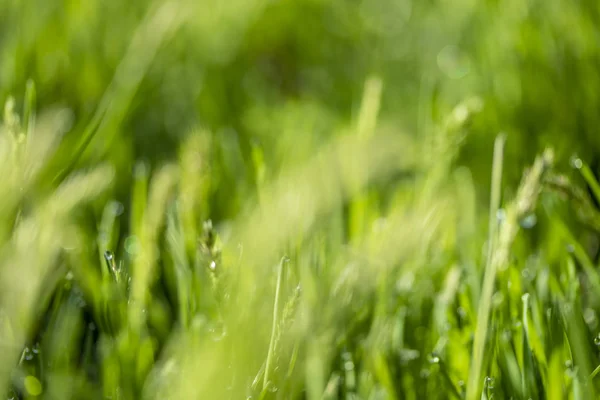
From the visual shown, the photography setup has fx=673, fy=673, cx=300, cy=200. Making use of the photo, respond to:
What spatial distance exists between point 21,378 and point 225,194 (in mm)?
497

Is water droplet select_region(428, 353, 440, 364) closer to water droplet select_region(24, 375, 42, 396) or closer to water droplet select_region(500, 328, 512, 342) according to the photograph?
water droplet select_region(500, 328, 512, 342)

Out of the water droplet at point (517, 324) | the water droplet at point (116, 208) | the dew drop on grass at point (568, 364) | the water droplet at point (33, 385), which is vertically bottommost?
the dew drop on grass at point (568, 364)

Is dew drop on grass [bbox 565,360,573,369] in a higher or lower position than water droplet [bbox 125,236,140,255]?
lower

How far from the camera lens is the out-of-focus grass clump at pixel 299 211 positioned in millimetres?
696

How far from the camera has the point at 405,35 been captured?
172 cm

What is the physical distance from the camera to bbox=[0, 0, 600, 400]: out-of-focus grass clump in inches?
27.4

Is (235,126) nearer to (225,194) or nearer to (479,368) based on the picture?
(225,194)

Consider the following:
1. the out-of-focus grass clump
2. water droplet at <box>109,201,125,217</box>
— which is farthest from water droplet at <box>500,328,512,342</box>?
water droplet at <box>109,201,125,217</box>

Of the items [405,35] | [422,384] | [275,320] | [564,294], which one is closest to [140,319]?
[275,320]

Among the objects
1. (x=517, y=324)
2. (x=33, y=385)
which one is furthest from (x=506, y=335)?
(x=33, y=385)

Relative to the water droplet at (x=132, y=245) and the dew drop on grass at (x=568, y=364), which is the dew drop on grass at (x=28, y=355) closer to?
the water droplet at (x=132, y=245)

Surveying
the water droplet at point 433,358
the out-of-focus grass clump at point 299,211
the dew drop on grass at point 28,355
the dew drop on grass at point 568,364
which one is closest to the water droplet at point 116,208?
the out-of-focus grass clump at point 299,211

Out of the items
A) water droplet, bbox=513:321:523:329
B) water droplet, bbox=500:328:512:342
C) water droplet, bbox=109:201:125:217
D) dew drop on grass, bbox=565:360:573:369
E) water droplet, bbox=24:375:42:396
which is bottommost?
water droplet, bbox=500:328:512:342

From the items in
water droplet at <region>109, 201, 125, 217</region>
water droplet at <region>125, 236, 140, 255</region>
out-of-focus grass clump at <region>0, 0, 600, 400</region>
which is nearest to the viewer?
out-of-focus grass clump at <region>0, 0, 600, 400</region>
